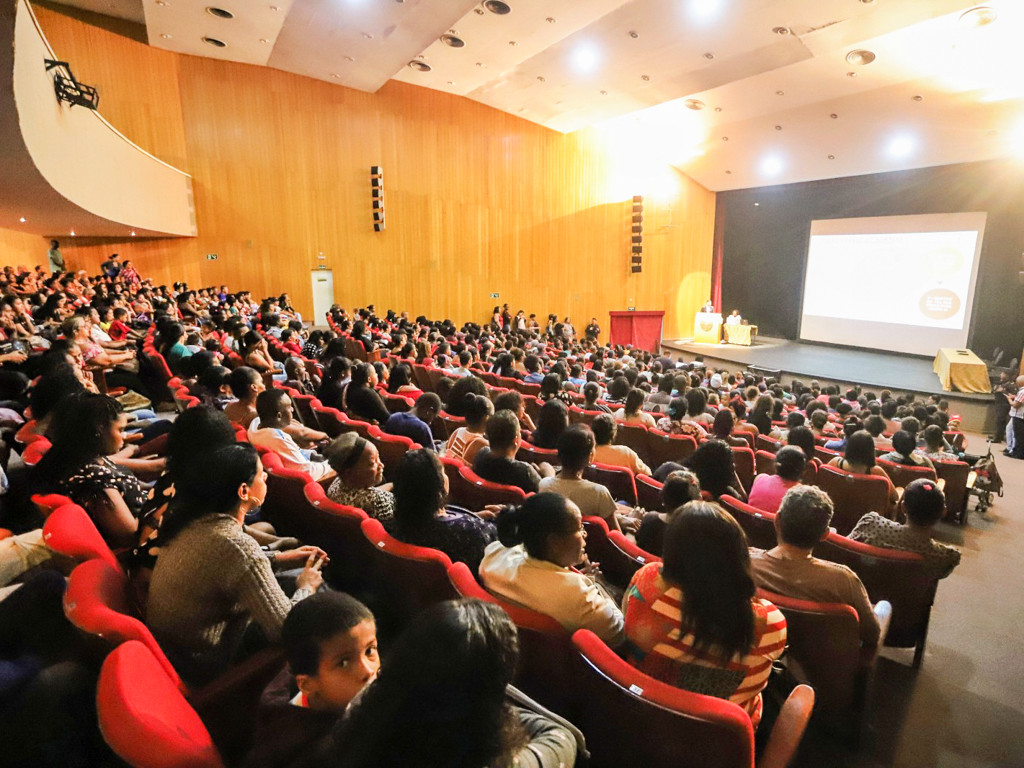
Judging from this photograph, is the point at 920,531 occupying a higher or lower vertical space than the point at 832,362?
higher

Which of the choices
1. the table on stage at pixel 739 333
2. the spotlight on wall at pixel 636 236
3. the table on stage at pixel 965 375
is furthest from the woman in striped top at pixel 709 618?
the spotlight on wall at pixel 636 236

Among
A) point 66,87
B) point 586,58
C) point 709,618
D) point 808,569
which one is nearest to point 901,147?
point 586,58

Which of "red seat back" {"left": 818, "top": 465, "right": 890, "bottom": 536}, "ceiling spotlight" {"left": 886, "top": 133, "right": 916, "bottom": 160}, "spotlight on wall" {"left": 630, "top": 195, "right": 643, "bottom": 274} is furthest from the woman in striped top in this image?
"spotlight on wall" {"left": 630, "top": 195, "right": 643, "bottom": 274}

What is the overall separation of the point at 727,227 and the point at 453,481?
18.0 metres

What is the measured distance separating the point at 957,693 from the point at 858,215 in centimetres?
1548

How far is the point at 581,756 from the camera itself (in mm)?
1243

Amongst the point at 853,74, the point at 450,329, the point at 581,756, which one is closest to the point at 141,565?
the point at 581,756

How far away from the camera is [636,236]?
17188 millimetres

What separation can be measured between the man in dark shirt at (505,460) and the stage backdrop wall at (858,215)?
1407cm

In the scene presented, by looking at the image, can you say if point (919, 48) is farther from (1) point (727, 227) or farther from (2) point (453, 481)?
(2) point (453, 481)

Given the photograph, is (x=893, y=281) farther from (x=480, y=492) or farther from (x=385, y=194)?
(x=480, y=492)

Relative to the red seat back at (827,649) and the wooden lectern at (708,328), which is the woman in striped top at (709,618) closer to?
the red seat back at (827,649)

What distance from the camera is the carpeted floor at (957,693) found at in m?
2.06

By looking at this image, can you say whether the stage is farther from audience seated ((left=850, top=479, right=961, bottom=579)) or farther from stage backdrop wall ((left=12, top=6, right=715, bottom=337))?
audience seated ((left=850, top=479, right=961, bottom=579))
